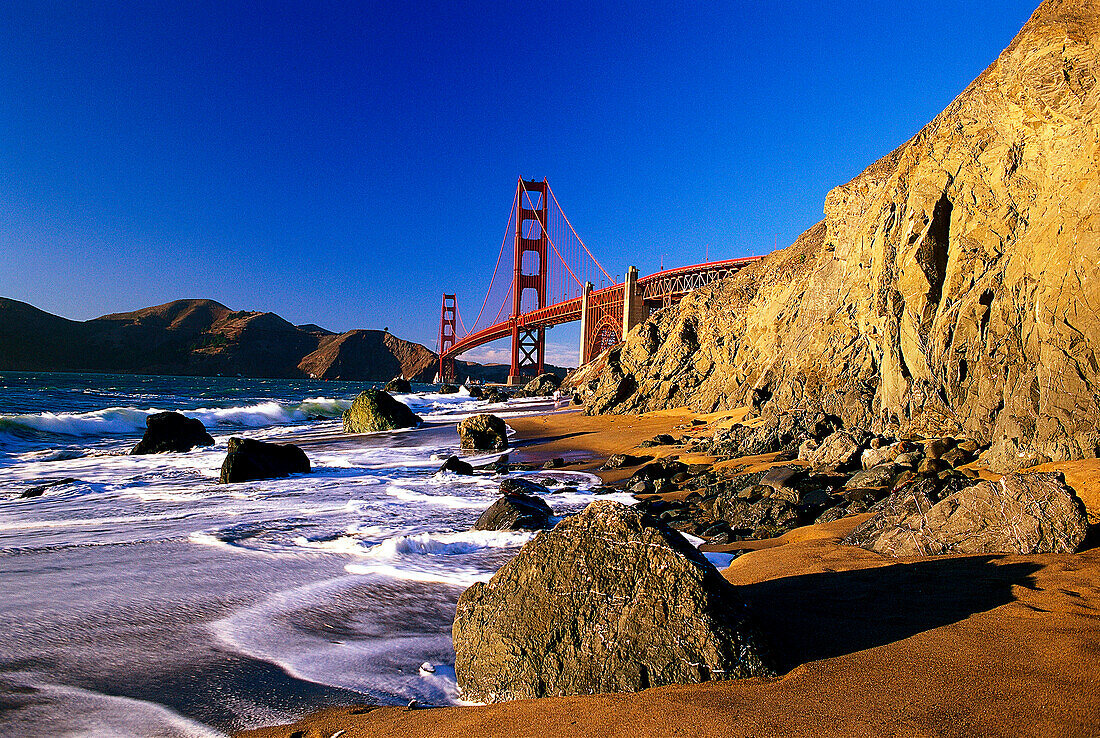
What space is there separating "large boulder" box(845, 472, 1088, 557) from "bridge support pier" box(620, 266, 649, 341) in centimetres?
3236

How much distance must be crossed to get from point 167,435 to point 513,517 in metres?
11.7

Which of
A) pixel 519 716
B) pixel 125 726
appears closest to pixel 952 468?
pixel 519 716

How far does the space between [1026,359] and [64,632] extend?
28.9 feet

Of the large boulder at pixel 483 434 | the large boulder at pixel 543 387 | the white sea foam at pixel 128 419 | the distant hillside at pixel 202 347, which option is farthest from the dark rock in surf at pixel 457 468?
the distant hillside at pixel 202 347


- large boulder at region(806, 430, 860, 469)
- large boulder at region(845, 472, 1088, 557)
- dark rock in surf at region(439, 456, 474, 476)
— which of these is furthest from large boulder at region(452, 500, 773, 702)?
dark rock in surf at region(439, 456, 474, 476)

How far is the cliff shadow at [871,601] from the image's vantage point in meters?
2.30

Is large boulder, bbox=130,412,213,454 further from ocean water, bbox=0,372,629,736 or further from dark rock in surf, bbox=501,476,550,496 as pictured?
dark rock in surf, bbox=501,476,550,496

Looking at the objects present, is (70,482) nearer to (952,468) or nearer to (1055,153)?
(952,468)

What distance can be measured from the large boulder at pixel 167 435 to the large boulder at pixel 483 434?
21.6 ft

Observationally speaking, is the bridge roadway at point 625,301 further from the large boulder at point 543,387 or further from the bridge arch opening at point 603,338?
the large boulder at point 543,387

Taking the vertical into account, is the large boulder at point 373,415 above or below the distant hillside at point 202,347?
below

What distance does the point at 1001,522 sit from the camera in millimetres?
3422

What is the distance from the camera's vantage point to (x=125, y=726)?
2205 mm

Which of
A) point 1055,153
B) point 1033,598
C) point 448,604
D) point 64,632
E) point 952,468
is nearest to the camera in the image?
point 1033,598
